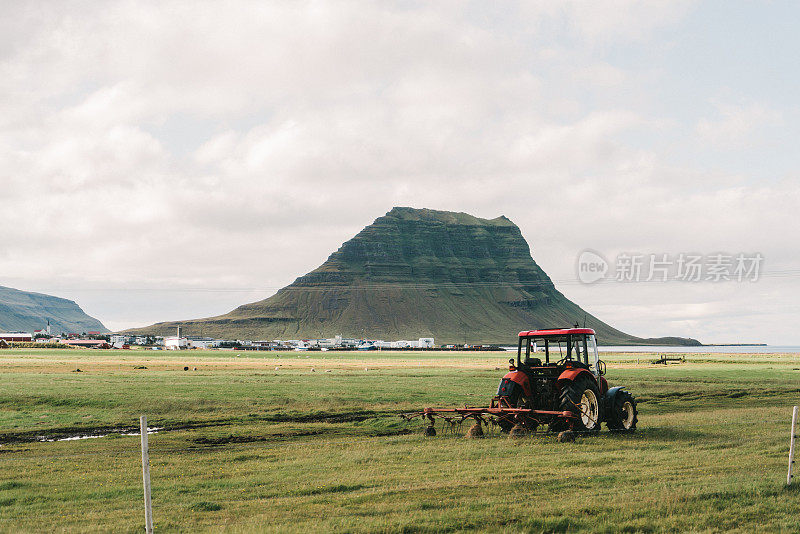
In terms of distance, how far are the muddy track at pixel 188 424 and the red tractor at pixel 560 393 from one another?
7608 mm

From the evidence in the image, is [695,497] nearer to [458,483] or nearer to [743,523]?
[743,523]

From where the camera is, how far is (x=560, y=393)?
20.3 m

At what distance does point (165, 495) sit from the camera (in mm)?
12938

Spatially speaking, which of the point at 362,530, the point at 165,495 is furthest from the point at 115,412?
the point at 362,530

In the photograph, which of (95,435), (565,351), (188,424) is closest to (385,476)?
(565,351)

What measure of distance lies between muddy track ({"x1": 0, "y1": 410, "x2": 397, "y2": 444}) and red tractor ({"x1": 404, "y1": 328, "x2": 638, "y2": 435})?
25.0 ft

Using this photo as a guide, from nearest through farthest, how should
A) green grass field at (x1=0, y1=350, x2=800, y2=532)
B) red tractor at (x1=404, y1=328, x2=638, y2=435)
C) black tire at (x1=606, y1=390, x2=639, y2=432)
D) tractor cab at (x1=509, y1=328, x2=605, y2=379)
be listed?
green grass field at (x1=0, y1=350, x2=800, y2=532), red tractor at (x1=404, y1=328, x2=638, y2=435), tractor cab at (x1=509, y1=328, x2=605, y2=379), black tire at (x1=606, y1=390, x2=639, y2=432)

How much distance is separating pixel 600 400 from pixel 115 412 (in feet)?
67.7

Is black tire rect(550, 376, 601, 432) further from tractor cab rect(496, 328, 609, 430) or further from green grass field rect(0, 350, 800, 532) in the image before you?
green grass field rect(0, 350, 800, 532)

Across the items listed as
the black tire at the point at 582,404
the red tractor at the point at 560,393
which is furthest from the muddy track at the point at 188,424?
the black tire at the point at 582,404

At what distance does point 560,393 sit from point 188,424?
14062 millimetres

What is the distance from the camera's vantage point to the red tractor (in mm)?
19734

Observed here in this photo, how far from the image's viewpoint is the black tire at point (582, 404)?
19422 mm

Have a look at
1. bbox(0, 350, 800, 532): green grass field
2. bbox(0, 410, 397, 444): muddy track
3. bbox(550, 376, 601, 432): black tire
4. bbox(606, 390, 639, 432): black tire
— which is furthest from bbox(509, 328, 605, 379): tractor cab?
bbox(0, 410, 397, 444): muddy track
